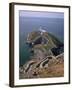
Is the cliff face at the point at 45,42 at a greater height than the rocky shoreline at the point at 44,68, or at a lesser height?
greater

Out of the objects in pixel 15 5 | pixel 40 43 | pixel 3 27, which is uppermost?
pixel 15 5

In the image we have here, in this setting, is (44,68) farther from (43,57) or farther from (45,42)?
(45,42)

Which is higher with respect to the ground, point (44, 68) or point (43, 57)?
point (43, 57)

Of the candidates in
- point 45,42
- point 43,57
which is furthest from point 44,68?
point 45,42

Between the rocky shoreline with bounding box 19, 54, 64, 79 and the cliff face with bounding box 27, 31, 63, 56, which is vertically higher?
the cliff face with bounding box 27, 31, 63, 56

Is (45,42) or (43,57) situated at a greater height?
(45,42)

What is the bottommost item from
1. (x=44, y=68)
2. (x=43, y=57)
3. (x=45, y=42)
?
(x=44, y=68)
